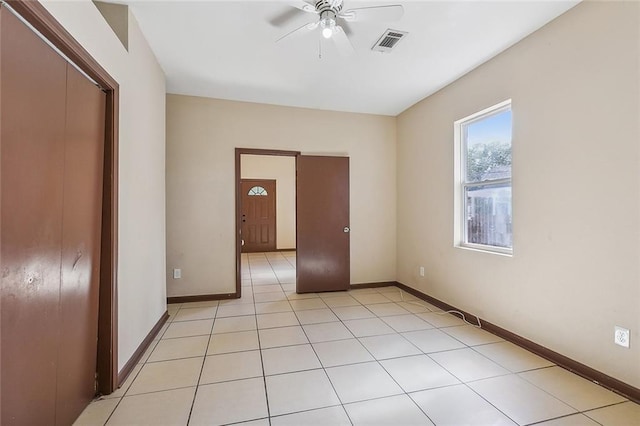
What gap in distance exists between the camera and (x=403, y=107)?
13.7 ft

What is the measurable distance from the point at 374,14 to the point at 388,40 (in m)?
0.67

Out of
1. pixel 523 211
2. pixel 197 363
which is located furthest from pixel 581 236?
pixel 197 363

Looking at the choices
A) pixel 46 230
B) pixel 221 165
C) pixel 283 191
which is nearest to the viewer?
pixel 46 230

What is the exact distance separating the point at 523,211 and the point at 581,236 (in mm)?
487

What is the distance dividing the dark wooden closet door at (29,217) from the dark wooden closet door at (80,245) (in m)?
0.06

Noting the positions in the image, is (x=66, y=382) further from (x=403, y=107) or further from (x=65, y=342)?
(x=403, y=107)

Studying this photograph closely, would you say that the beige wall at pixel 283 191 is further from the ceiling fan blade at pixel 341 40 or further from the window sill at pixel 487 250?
the ceiling fan blade at pixel 341 40

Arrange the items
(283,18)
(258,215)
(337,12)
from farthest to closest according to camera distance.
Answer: (258,215)
(283,18)
(337,12)

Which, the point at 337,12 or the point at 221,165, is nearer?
the point at 337,12

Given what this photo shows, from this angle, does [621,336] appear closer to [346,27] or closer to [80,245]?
[346,27]

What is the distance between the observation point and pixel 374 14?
1.89 meters

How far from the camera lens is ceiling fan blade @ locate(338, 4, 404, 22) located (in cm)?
183

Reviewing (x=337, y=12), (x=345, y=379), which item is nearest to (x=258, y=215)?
(x=345, y=379)

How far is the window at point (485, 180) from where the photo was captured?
2.75 meters
